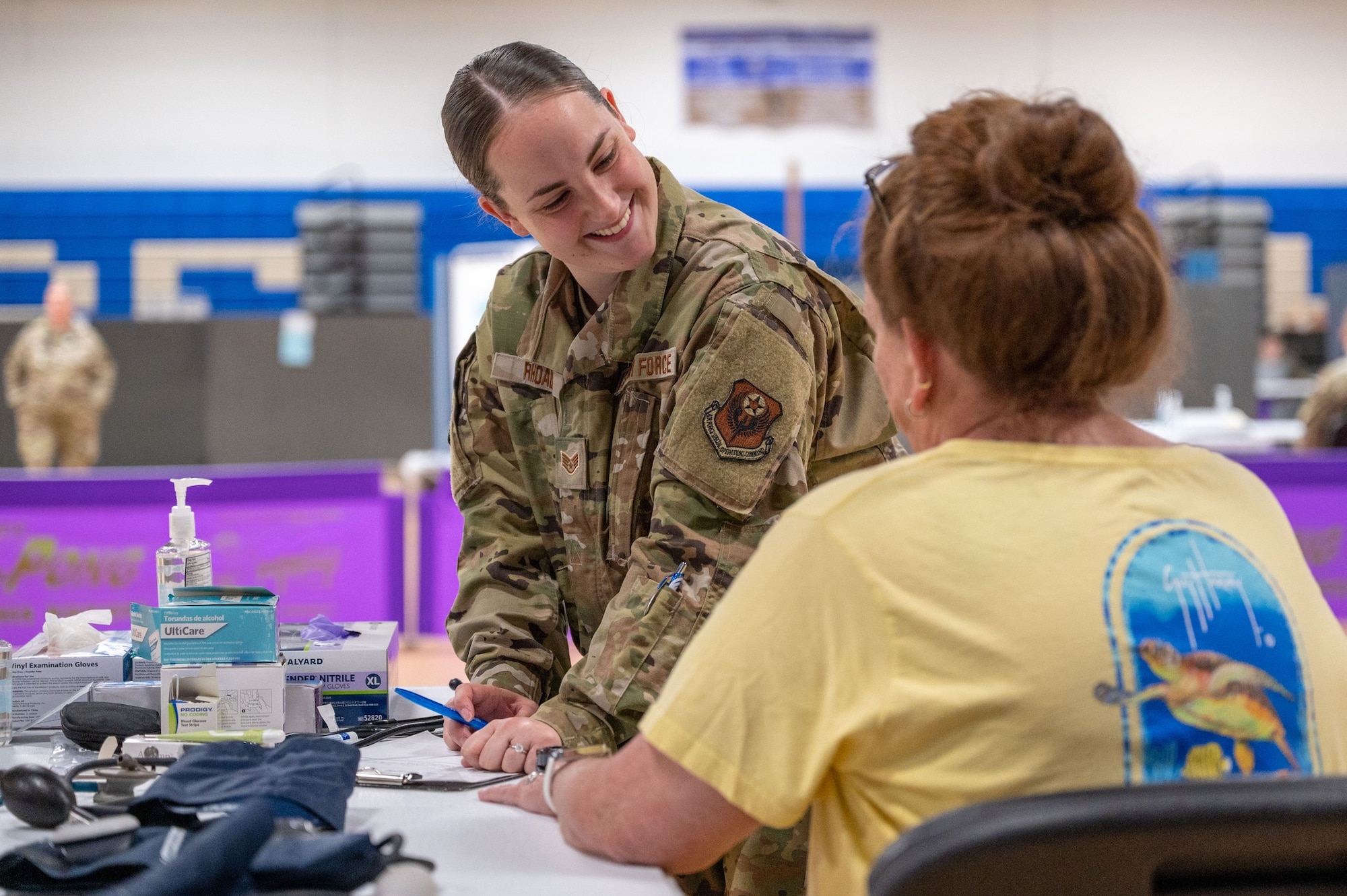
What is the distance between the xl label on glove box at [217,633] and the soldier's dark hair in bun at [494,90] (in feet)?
2.03

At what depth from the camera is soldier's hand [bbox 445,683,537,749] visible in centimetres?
137

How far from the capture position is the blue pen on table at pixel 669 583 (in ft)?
4.38

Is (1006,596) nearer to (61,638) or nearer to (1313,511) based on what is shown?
(61,638)

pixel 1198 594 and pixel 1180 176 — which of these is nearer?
pixel 1198 594

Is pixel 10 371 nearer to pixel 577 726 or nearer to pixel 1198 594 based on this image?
pixel 577 726

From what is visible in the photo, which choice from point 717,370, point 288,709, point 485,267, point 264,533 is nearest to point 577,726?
point 288,709

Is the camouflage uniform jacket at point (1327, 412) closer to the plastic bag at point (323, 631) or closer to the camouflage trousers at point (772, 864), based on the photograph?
the camouflage trousers at point (772, 864)

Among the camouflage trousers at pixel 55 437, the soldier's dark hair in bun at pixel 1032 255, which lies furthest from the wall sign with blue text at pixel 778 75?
the soldier's dark hair in bun at pixel 1032 255

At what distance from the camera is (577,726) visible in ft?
4.33

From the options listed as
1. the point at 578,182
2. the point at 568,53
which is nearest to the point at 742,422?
the point at 578,182

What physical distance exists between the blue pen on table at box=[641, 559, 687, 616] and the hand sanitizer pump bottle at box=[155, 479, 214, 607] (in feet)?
1.75

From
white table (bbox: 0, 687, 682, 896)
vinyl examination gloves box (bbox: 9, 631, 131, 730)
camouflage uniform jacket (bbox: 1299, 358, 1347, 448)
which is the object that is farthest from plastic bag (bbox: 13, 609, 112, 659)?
camouflage uniform jacket (bbox: 1299, 358, 1347, 448)

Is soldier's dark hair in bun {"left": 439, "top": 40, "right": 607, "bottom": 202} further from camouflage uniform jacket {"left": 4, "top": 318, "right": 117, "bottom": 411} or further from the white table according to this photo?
camouflage uniform jacket {"left": 4, "top": 318, "right": 117, "bottom": 411}

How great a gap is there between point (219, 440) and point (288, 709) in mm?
6417
